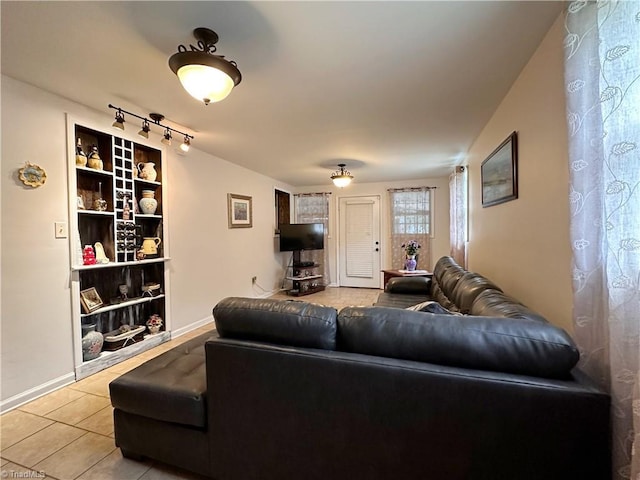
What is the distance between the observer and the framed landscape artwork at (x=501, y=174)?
2.08 meters

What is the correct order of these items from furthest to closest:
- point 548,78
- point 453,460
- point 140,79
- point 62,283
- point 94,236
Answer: point 94,236
point 62,283
point 140,79
point 548,78
point 453,460

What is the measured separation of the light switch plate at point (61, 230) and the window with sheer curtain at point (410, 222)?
16.7 ft

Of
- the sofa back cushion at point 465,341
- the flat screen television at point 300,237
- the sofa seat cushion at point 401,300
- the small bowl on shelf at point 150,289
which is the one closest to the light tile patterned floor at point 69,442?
the small bowl on shelf at point 150,289

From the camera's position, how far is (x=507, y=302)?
1.51 metres

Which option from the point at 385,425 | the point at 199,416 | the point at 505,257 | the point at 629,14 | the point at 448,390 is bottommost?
the point at 199,416

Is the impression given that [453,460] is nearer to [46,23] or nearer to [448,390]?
[448,390]

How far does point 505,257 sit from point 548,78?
4.26 ft

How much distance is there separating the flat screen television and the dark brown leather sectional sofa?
4.38 meters

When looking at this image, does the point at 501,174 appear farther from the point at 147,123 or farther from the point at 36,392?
the point at 36,392

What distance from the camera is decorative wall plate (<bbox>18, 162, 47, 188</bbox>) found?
2.08m

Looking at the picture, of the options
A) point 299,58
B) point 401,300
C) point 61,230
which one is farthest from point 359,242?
point 61,230

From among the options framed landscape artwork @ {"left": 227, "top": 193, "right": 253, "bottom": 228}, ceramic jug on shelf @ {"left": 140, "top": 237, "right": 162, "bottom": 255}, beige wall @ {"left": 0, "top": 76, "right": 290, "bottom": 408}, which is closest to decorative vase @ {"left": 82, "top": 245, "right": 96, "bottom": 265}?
beige wall @ {"left": 0, "top": 76, "right": 290, "bottom": 408}

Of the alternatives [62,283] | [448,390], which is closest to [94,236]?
[62,283]

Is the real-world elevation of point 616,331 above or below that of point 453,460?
above
